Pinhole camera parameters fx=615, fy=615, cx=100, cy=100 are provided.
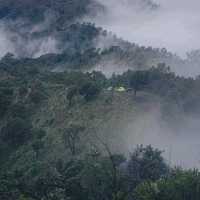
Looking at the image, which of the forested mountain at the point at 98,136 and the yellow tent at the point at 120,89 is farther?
the yellow tent at the point at 120,89

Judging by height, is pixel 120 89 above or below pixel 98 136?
above

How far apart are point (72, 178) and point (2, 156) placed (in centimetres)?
1694

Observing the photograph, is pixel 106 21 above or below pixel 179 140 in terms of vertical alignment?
above

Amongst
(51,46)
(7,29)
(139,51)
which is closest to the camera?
(139,51)

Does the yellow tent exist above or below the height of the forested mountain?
above

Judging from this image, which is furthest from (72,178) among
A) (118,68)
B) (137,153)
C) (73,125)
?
(118,68)

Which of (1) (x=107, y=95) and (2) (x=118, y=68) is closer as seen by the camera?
(1) (x=107, y=95)

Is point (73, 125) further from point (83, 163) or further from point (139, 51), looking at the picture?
point (139, 51)

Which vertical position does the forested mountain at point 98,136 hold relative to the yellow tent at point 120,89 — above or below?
below

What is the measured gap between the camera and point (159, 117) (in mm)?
57375

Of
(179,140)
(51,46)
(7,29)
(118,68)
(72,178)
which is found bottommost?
(72,178)

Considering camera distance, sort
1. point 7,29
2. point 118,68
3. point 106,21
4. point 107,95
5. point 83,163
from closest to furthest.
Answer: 1. point 83,163
2. point 107,95
3. point 118,68
4. point 7,29
5. point 106,21

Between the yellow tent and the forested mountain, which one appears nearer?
the forested mountain

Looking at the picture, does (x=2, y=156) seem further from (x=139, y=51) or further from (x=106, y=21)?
(x=106, y=21)
